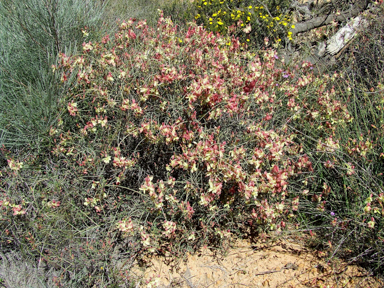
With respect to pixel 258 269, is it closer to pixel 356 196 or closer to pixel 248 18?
pixel 356 196

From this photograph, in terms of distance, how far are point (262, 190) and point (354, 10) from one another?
4.13m

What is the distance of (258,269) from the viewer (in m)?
2.46

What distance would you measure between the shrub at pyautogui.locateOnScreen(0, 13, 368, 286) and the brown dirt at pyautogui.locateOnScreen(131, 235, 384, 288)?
134 millimetres

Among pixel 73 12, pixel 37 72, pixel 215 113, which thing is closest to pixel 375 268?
pixel 215 113

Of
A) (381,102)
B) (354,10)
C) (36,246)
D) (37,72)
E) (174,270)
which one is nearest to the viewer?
(36,246)

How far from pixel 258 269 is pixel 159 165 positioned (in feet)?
3.66

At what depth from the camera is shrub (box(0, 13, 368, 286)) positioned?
2.29 meters

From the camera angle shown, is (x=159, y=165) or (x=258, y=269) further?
(x=159, y=165)

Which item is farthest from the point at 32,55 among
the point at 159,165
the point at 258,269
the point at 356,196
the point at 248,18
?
the point at 356,196

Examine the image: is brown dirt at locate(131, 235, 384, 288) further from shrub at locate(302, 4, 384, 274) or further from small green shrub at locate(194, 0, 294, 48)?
small green shrub at locate(194, 0, 294, 48)

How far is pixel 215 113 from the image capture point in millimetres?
2451

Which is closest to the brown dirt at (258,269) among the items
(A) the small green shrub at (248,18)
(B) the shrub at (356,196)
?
(B) the shrub at (356,196)

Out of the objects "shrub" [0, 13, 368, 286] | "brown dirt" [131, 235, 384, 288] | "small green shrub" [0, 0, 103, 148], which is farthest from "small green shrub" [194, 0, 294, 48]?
"brown dirt" [131, 235, 384, 288]

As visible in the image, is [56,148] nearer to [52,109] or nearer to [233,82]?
[52,109]
